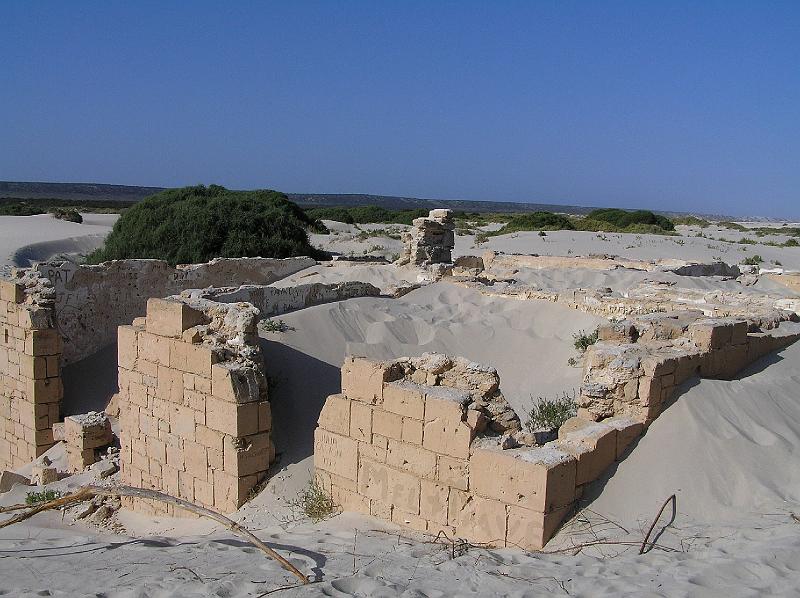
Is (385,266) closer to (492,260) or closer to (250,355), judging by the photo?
(492,260)

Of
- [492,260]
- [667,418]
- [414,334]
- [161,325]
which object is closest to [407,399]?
[667,418]

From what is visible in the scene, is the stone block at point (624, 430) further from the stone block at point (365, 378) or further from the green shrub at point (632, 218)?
the green shrub at point (632, 218)

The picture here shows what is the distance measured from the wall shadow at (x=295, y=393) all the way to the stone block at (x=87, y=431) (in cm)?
231

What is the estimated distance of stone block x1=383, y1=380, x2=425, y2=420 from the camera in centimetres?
545

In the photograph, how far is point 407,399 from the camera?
554cm

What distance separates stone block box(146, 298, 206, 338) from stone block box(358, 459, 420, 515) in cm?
248

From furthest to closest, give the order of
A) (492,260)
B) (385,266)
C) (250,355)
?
(492,260)
(385,266)
(250,355)

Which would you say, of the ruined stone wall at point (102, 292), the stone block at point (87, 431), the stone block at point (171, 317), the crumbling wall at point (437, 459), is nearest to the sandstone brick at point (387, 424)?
the crumbling wall at point (437, 459)

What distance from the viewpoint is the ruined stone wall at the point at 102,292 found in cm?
1152

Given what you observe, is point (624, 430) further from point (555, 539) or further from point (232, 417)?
point (232, 417)

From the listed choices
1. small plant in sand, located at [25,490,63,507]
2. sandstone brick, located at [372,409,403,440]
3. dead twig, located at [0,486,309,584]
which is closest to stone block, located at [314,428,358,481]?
sandstone brick, located at [372,409,403,440]

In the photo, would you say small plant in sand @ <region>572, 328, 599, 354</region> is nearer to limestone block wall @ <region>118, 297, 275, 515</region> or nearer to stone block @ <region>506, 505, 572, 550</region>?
limestone block wall @ <region>118, 297, 275, 515</region>

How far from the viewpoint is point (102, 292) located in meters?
12.3

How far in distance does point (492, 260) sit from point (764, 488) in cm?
1670
